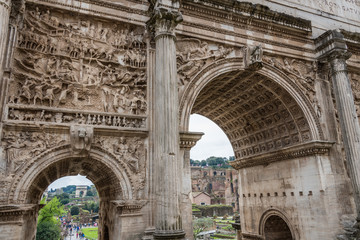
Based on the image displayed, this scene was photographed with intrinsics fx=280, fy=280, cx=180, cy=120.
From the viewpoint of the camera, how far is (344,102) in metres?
11.7

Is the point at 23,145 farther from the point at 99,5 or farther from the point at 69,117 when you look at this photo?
the point at 99,5

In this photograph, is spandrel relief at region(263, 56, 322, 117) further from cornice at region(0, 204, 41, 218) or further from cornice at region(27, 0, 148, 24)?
cornice at region(0, 204, 41, 218)

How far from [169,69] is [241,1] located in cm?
489

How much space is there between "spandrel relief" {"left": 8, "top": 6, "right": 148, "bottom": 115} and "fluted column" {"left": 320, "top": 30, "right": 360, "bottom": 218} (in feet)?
27.1

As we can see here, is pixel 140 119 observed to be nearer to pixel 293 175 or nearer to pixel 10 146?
pixel 10 146

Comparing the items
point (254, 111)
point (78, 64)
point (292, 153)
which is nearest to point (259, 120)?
point (254, 111)

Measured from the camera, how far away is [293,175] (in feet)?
40.2

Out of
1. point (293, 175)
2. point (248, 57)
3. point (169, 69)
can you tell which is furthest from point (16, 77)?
point (293, 175)

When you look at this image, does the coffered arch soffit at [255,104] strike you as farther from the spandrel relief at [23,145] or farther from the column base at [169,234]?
the spandrel relief at [23,145]

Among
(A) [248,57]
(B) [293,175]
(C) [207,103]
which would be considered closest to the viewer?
(A) [248,57]

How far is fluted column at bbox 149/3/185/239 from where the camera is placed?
7484 millimetres

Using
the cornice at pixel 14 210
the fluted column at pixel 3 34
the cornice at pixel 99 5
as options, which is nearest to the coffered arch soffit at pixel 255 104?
the cornice at pixel 99 5

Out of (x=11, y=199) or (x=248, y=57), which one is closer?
(x=11, y=199)

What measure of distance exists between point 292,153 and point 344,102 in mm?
2980
